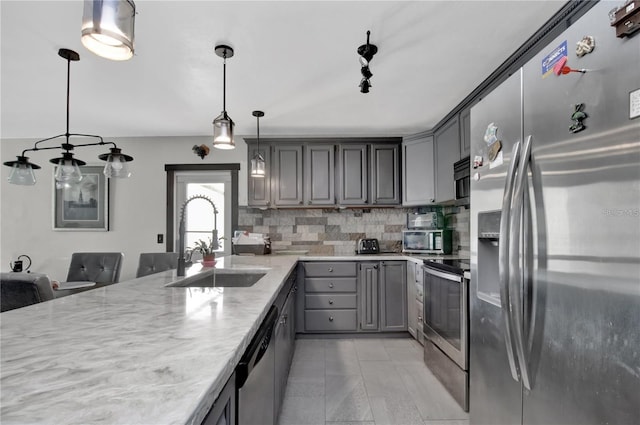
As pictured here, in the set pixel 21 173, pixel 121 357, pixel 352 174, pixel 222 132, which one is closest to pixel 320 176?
pixel 352 174

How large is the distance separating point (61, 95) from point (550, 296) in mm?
3819

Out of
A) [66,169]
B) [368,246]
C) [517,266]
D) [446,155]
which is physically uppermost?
[446,155]

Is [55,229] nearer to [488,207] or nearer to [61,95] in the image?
[61,95]

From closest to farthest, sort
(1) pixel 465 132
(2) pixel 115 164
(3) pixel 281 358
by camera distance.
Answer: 1. (3) pixel 281 358
2. (2) pixel 115 164
3. (1) pixel 465 132

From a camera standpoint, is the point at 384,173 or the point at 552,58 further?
the point at 384,173

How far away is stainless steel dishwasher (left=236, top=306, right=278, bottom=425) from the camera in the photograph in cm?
80

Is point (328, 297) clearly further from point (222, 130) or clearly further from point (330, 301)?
point (222, 130)

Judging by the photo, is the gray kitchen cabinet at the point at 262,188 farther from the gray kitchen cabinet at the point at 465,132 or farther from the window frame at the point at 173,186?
the gray kitchen cabinet at the point at 465,132

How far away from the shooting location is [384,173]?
3.78 m

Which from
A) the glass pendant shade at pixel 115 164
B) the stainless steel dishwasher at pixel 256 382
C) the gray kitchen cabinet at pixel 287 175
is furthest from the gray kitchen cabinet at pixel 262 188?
the stainless steel dishwasher at pixel 256 382

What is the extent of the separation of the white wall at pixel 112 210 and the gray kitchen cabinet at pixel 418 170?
204 centimetres

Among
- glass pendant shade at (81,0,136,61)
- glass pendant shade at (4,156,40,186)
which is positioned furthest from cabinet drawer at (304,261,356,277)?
glass pendant shade at (81,0,136,61)

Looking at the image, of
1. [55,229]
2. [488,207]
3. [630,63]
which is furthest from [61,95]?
[630,63]

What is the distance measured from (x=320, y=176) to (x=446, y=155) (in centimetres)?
144
